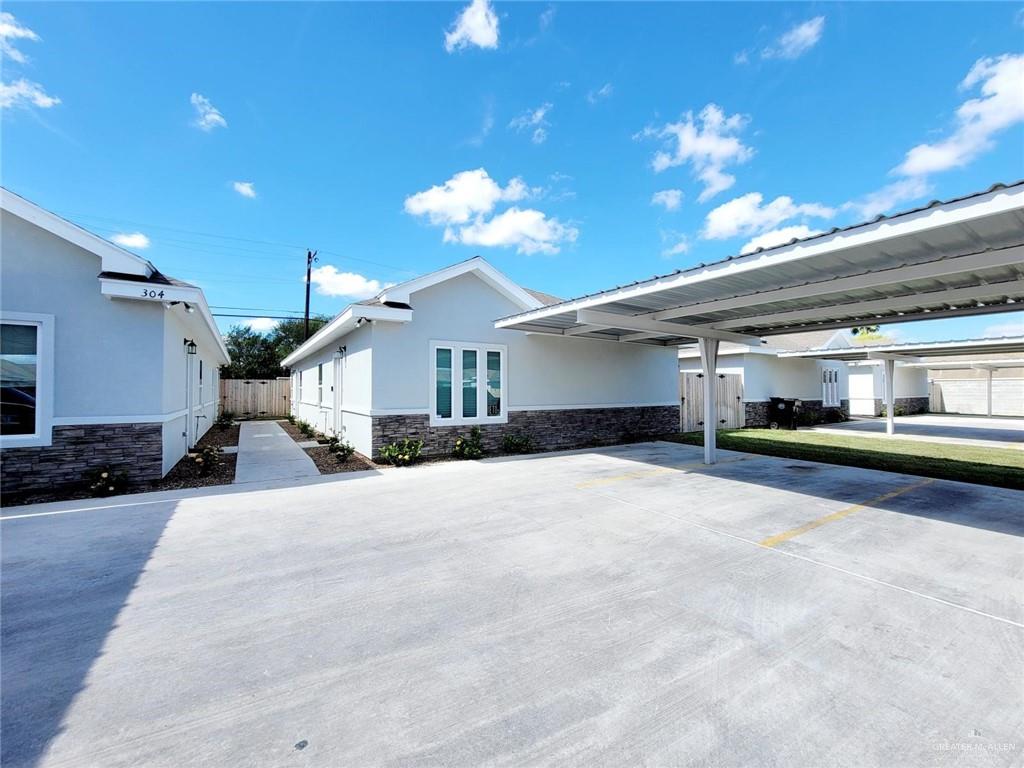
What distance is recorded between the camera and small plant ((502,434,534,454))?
10875mm

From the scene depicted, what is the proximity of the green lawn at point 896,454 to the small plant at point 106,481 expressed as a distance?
13085 millimetres

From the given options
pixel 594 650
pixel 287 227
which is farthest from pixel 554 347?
pixel 287 227

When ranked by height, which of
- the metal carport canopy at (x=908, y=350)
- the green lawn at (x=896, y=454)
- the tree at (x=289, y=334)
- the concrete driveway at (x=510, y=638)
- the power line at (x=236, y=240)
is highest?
the power line at (x=236, y=240)

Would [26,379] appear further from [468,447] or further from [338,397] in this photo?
[468,447]

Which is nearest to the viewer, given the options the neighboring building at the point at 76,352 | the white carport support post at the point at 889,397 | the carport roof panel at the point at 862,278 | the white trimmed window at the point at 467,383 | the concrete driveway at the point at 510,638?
the concrete driveway at the point at 510,638

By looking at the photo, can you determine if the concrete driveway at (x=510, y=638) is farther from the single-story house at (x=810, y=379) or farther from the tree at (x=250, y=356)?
the tree at (x=250, y=356)

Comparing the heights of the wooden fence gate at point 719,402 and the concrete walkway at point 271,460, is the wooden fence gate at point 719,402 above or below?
above

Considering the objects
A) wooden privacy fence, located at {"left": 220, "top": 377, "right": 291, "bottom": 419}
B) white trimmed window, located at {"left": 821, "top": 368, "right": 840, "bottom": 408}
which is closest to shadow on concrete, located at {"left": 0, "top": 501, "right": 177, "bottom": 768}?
wooden privacy fence, located at {"left": 220, "top": 377, "right": 291, "bottom": 419}

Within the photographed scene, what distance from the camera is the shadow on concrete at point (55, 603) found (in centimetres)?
222

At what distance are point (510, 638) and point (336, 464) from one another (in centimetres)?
743

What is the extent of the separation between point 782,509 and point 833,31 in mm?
9472

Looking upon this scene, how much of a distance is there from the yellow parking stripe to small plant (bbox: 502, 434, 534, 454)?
6.58 metres

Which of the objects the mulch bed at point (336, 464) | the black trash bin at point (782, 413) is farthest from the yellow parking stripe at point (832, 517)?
the black trash bin at point (782, 413)

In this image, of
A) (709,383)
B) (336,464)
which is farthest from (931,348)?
(336,464)
